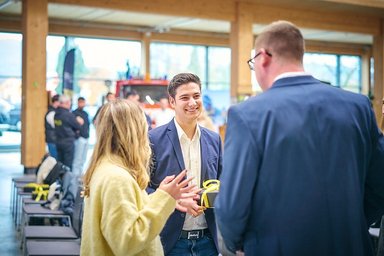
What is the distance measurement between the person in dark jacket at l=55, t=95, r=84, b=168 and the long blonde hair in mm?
8926

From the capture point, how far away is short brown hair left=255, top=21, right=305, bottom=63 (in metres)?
2.06

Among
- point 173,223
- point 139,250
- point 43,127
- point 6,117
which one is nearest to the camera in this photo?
point 139,250

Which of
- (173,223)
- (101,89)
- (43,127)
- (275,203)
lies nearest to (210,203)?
(173,223)

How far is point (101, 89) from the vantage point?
19078 millimetres

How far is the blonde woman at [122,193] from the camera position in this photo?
2.30 metres

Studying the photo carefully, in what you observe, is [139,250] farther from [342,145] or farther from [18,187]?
[18,187]

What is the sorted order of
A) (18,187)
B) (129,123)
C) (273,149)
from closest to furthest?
(273,149) → (129,123) → (18,187)

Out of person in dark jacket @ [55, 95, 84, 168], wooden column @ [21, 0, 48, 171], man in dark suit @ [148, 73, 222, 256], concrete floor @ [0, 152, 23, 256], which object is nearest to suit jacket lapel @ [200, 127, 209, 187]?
man in dark suit @ [148, 73, 222, 256]

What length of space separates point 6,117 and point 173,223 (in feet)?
56.1

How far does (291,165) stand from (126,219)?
2.35ft

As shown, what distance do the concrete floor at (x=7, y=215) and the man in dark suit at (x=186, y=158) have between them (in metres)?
3.39

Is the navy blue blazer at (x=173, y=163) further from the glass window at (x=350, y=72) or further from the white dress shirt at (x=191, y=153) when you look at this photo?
the glass window at (x=350, y=72)

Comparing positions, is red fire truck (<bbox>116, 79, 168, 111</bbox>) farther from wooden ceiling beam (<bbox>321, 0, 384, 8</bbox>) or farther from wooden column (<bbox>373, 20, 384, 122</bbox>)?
wooden column (<bbox>373, 20, 384, 122</bbox>)

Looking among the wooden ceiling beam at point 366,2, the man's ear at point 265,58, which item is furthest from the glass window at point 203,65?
the man's ear at point 265,58
